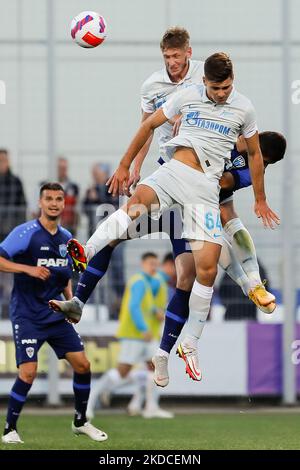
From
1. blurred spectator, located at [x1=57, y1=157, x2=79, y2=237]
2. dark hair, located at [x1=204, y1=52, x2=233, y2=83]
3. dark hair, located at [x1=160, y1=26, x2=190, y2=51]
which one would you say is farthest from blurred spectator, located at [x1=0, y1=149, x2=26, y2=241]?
dark hair, located at [x1=204, y1=52, x2=233, y2=83]

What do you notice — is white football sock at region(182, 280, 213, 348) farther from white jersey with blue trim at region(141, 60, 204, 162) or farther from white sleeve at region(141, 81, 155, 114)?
white sleeve at region(141, 81, 155, 114)

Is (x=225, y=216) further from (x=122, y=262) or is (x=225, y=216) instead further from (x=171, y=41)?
(x=122, y=262)

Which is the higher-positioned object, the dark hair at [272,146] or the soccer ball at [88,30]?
the soccer ball at [88,30]

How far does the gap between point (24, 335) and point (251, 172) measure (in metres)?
3.45

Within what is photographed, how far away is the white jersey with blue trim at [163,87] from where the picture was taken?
1119 cm

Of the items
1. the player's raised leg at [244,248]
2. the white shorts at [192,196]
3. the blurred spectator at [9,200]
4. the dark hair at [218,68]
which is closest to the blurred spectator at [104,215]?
the blurred spectator at [9,200]

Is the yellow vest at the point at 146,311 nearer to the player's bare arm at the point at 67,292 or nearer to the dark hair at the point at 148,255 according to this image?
the dark hair at the point at 148,255

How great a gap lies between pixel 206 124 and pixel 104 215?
631 cm

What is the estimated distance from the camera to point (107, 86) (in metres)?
18.4

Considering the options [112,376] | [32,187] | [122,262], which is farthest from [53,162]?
[112,376]

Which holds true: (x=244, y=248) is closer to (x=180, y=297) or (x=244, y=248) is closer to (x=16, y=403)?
(x=180, y=297)

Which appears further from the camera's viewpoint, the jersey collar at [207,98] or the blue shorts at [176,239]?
the blue shorts at [176,239]

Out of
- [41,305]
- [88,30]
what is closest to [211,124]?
[88,30]

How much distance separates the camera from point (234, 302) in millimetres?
18203
